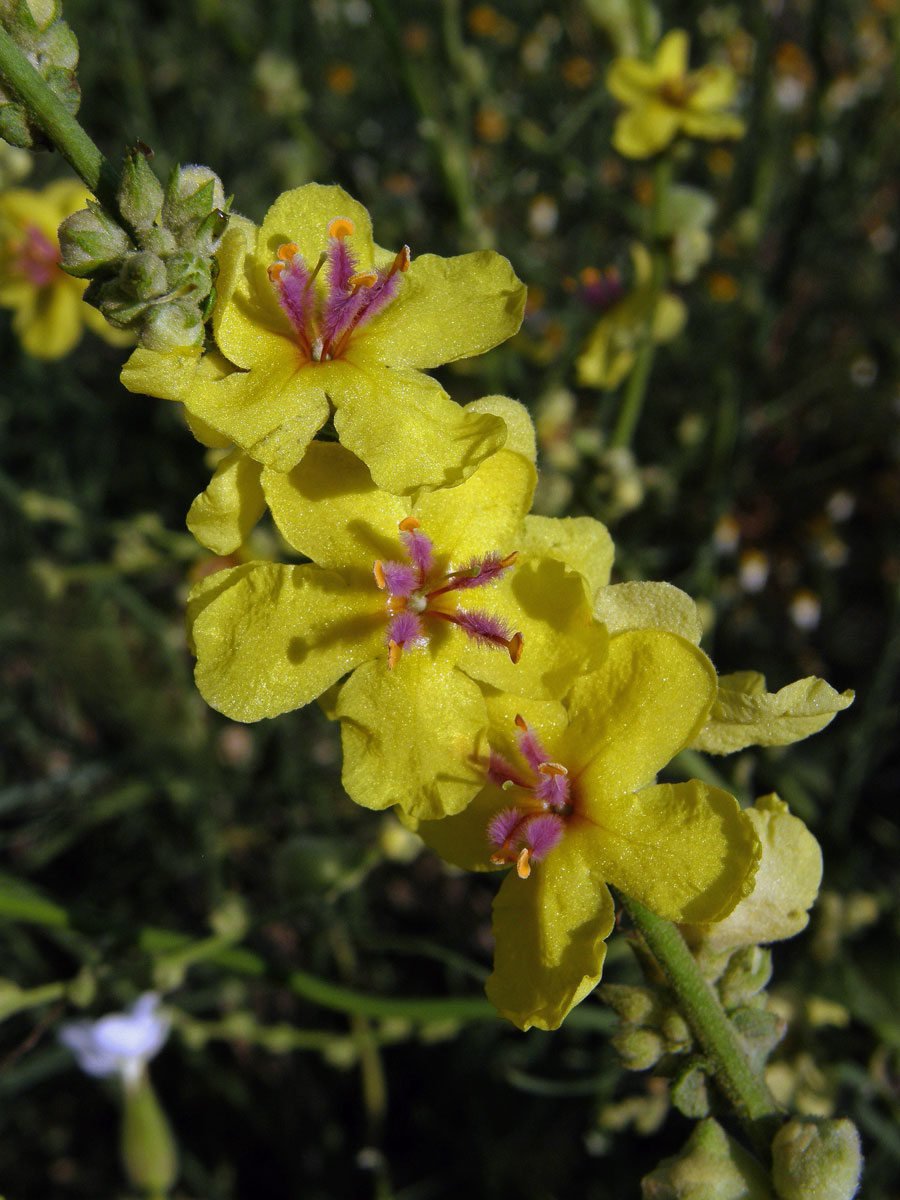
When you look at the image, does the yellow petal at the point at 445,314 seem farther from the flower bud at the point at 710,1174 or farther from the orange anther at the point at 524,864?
the flower bud at the point at 710,1174


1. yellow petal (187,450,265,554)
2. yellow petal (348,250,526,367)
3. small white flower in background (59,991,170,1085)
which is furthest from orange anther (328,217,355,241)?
small white flower in background (59,991,170,1085)

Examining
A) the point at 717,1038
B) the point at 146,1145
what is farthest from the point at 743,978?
the point at 146,1145

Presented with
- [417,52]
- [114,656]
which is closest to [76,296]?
[114,656]

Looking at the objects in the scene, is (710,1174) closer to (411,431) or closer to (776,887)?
(776,887)

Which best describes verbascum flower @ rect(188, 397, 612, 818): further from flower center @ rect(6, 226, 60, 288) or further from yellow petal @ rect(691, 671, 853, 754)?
flower center @ rect(6, 226, 60, 288)

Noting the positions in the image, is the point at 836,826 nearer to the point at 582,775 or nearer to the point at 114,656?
the point at 582,775

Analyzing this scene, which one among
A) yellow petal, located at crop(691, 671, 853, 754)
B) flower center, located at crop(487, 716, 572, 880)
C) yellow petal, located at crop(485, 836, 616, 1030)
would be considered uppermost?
yellow petal, located at crop(691, 671, 853, 754)
